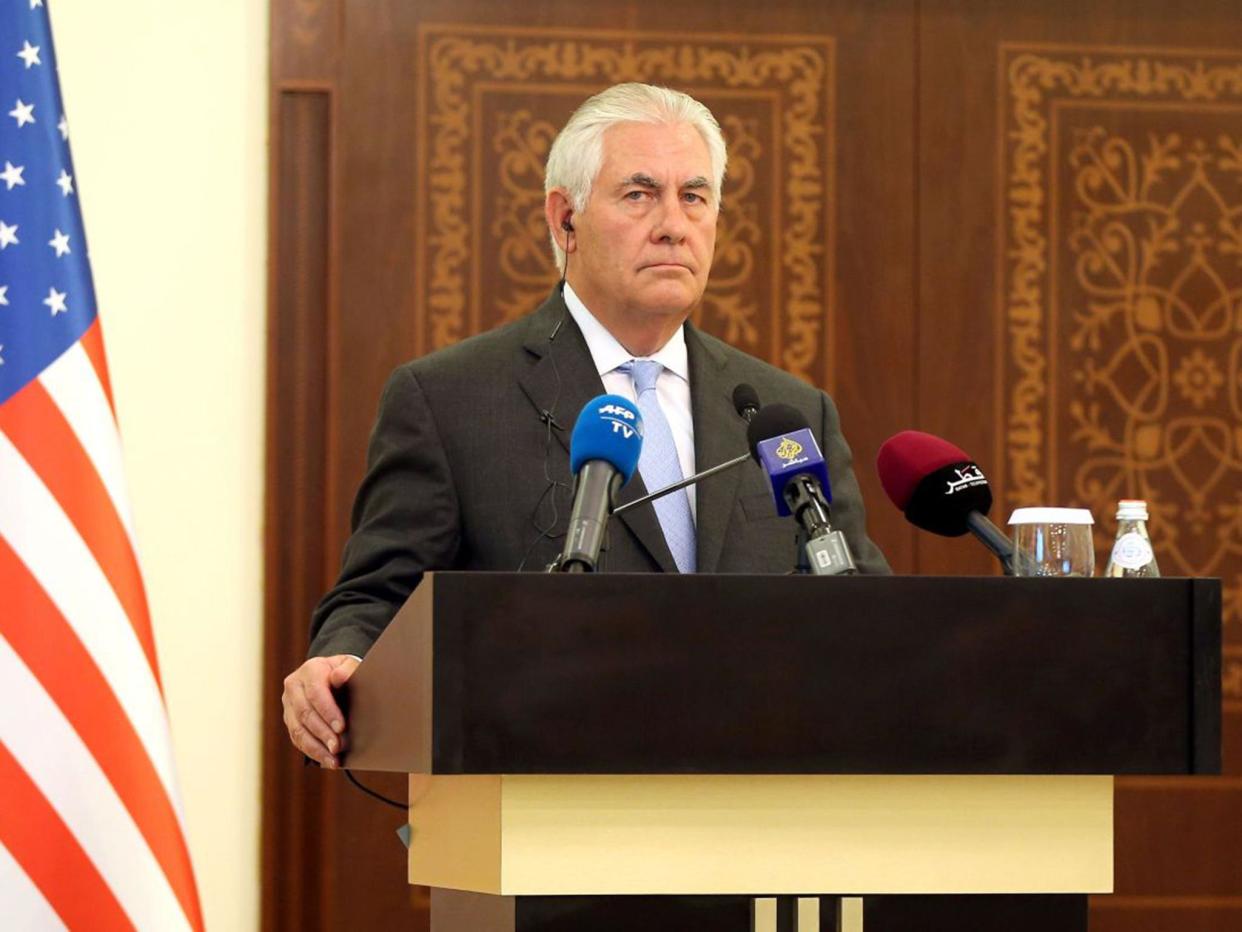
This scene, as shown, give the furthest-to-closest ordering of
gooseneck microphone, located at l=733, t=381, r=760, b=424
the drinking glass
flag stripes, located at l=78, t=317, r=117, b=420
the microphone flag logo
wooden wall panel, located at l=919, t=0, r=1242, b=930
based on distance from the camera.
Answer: wooden wall panel, located at l=919, t=0, r=1242, b=930, flag stripes, located at l=78, t=317, r=117, b=420, gooseneck microphone, located at l=733, t=381, r=760, b=424, the drinking glass, the microphone flag logo

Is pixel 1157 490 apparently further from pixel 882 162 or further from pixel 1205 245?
pixel 882 162

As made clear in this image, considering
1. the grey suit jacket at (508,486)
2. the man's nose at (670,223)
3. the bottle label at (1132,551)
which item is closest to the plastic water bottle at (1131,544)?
the bottle label at (1132,551)

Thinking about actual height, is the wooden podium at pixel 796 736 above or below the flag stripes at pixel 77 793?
above

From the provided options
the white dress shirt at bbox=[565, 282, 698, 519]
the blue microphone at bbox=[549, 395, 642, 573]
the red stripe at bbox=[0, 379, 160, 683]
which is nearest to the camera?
the blue microphone at bbox=[549, 395, 642, 573]

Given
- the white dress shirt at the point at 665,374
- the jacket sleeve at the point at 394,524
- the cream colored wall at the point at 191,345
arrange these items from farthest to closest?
the cream colored wall at the point at 191,345 < the white dress shirt at the point at 665,374 < the jacket sleeve at the point at 394,524

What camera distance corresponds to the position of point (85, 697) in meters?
2.59

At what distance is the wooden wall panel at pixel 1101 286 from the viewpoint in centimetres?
414

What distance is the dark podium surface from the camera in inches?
53.4

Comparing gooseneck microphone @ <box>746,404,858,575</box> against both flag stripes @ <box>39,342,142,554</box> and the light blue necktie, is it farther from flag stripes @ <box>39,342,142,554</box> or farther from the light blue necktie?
flag stripes @ <box>39,342,142,554</box>

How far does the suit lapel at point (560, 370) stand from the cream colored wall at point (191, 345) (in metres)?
1.50

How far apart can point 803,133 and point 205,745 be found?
196 cm

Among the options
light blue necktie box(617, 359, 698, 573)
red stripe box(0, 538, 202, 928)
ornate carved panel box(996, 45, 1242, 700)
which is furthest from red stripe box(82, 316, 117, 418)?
ornate carved panel box(996, 45, 1242, 700)

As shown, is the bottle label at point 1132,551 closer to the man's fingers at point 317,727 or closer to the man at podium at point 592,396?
the man at podium at point 592,396

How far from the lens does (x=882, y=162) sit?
13.6 feet
